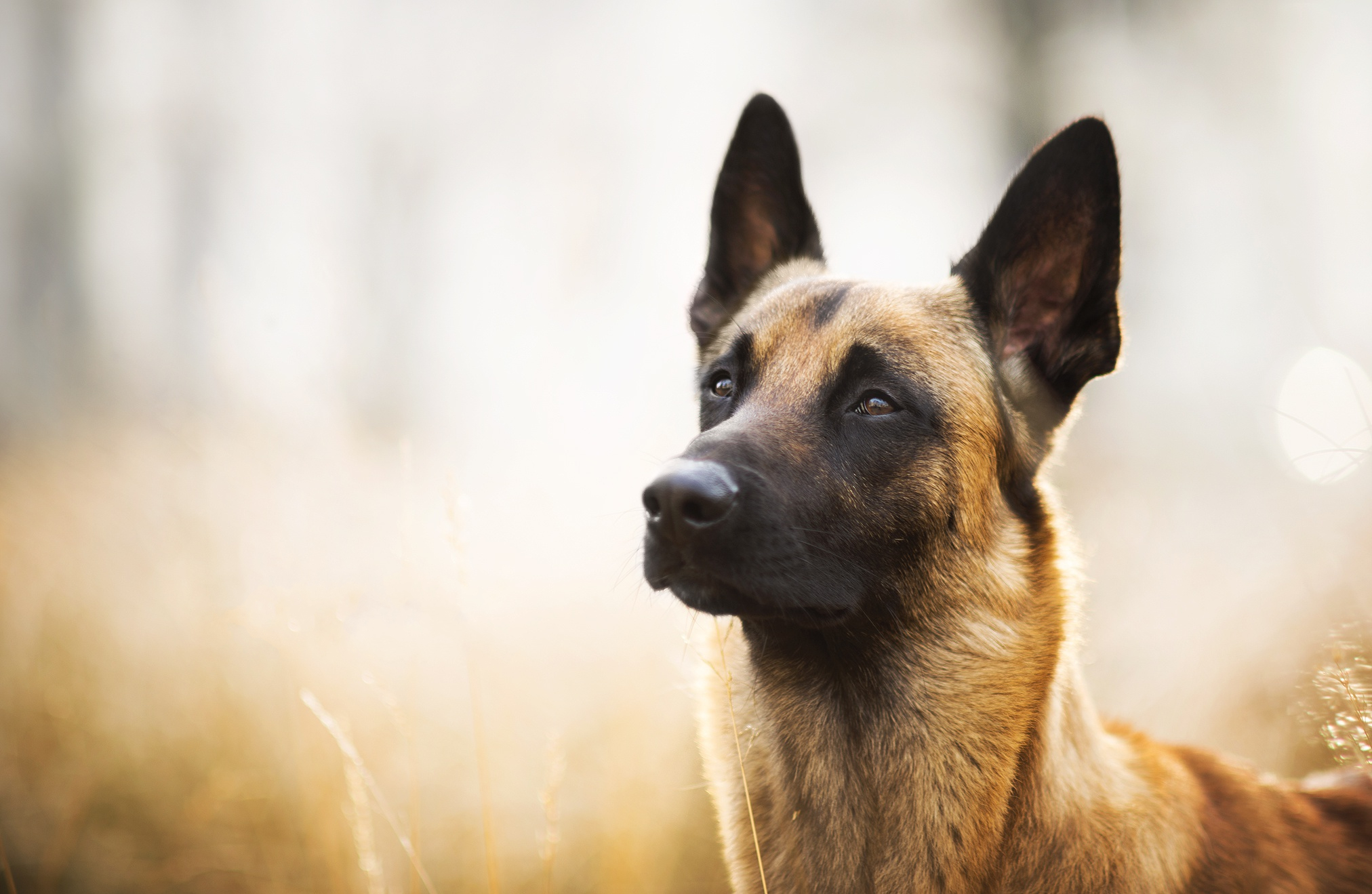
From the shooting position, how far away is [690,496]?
1.58 metres

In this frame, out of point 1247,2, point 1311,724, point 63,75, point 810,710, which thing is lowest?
point 810,710

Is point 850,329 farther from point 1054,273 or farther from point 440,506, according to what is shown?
point 440,506

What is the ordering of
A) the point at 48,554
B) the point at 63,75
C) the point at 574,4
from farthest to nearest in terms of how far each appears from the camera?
the point at 574,4 < the point at 63,75 < the point at 48,554

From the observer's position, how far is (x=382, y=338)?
835 centimetres

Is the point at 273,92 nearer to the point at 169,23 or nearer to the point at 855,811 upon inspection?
the point at 169,23

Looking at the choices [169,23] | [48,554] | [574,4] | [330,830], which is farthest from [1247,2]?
[169,23]

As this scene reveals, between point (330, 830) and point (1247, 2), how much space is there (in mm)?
9028

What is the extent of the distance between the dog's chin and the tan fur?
12.1 inches

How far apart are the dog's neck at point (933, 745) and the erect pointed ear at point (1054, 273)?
529mm

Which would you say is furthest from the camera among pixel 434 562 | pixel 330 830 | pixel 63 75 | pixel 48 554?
pixel 63 75

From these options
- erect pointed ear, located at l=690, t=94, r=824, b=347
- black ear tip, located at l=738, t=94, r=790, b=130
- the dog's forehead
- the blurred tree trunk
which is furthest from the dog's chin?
the blurred tree trunk

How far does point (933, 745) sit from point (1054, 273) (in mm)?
1499

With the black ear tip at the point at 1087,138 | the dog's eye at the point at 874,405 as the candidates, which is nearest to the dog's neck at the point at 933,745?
the dog's eye at the point at 874,405

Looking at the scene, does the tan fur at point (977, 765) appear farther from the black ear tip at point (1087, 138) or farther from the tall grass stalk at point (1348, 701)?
the black ear tip at point (1087, 138)
